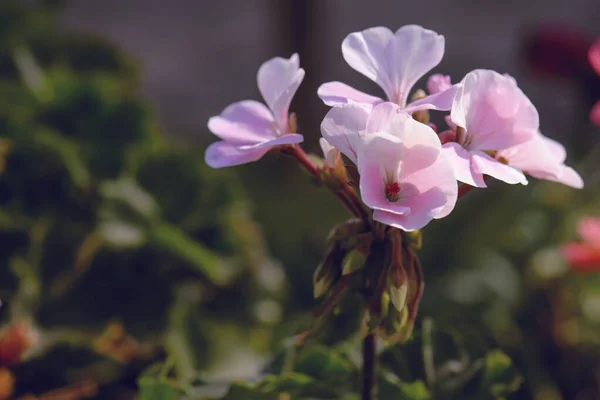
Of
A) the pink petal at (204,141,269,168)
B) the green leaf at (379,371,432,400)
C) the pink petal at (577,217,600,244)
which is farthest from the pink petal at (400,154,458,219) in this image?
the pink petal at (577,217,600,244)

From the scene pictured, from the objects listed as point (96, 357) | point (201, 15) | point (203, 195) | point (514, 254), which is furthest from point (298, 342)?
point (201, 15)

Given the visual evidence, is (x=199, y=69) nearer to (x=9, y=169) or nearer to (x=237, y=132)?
(x=9, y=169)

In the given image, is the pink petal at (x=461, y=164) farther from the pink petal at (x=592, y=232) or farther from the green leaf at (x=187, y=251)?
the green leaf at (x=187, y=251)

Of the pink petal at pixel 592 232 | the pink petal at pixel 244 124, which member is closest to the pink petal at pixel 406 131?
the pink petal at pixel 244 124

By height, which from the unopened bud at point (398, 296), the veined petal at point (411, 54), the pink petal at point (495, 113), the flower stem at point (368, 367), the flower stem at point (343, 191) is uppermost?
the veined petal at point (411, 54)

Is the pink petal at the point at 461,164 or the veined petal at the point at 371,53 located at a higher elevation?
the veined petal at the point at 371,53

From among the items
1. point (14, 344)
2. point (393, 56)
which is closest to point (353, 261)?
point (393, 56)

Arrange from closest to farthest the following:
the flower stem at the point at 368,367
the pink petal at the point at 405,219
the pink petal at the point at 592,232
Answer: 1. the pink petal at the point at 405,219
2. the flower stem at the point at 368,367
3. the pink petal at the point at 592,232
